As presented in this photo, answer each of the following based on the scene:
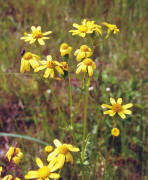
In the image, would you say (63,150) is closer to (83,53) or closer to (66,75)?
(66,75)

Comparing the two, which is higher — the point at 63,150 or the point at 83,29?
the point at 83,29

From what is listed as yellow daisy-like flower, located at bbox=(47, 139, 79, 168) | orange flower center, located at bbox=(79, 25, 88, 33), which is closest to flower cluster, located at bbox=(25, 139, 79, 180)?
yellow daisy-like flower, located at bbox=(47, 139, 79, 168)

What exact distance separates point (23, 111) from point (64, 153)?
1.49 metres

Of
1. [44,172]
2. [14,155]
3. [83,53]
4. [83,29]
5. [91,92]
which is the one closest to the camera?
[44,172]

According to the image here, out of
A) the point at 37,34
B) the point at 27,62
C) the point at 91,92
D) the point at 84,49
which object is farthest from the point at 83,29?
the point at 91,92

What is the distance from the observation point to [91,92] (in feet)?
7.93

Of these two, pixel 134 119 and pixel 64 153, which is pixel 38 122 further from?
pixel 64 153

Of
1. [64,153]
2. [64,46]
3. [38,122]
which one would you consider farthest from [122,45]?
[64,153]

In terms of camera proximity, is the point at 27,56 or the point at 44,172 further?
the point at 27,56

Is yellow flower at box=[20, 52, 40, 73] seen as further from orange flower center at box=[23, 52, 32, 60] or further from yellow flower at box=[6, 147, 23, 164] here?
yellow flower at box=[6, 147, 23, 164]

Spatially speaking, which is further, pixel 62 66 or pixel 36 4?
pixel 36 4

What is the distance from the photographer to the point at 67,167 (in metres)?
2.29

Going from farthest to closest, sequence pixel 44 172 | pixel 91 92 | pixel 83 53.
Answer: pixel 91 92, pixel 83 53, pixel 44 172

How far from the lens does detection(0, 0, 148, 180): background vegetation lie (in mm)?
2295
